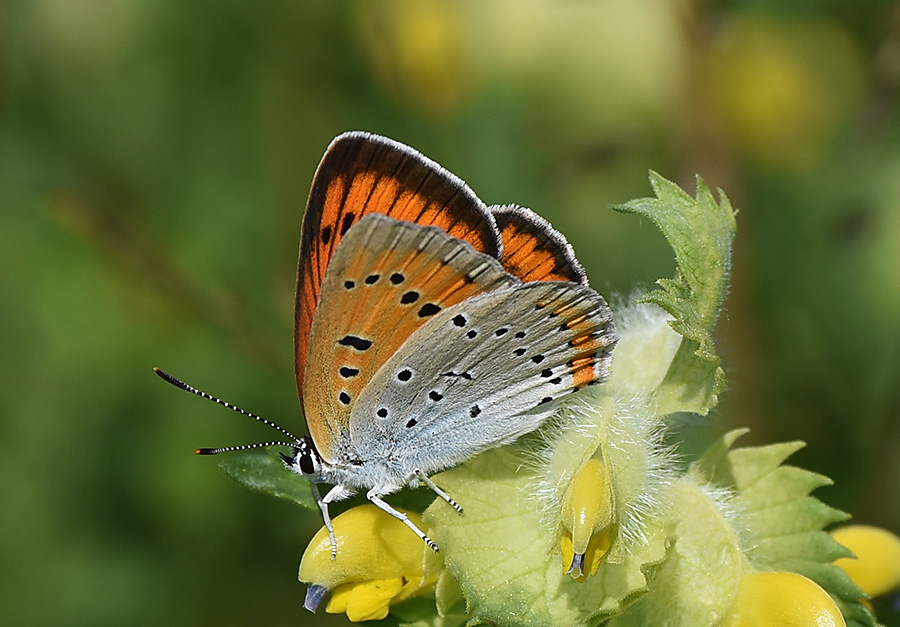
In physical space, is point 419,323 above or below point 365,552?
above

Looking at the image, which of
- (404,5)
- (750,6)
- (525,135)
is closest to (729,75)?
(750,6)

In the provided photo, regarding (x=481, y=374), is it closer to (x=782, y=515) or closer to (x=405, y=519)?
(x=405, y=519)

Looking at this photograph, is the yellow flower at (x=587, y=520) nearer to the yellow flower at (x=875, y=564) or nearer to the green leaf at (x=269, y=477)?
the green leaf at (x=269, y=477)

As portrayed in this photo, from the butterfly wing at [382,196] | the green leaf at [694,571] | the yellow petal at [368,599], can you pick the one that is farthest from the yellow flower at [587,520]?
the butterfly wing at [382,196]

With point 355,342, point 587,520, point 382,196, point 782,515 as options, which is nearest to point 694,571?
point 782,515

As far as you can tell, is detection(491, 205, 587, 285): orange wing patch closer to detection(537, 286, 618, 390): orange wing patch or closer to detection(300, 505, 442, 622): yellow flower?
detection(537, 286, 618, 390): orange wing patch

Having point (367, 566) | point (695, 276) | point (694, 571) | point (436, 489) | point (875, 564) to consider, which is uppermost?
point (695, 276)
